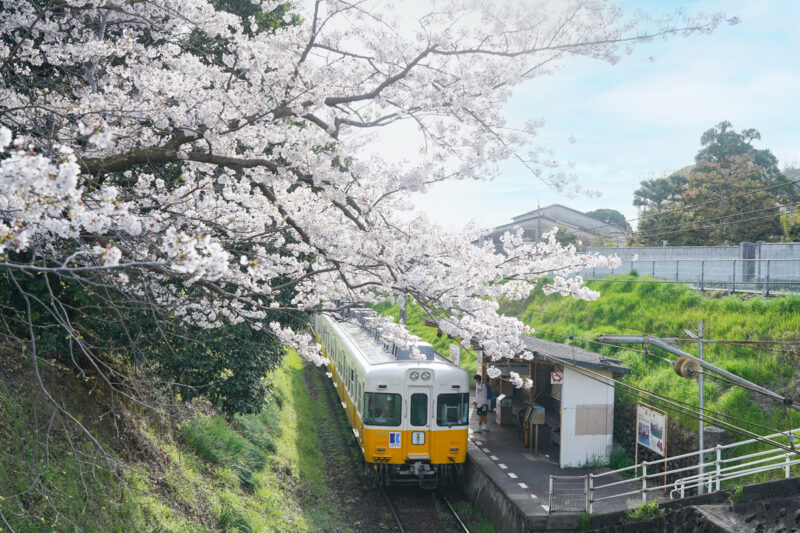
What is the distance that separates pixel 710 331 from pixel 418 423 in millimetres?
6737

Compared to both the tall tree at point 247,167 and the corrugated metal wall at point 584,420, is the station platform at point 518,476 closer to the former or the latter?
the corrugated metal wall at point 584,420

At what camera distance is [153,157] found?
5539 mm

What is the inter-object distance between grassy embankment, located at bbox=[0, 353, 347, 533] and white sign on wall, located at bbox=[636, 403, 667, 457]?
5.30 metres

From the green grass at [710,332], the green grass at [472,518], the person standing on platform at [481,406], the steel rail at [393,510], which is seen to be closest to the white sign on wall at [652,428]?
the green grass at [710,332]

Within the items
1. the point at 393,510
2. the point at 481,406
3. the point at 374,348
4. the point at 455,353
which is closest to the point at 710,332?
the point at 481,406

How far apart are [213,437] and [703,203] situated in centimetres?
2082

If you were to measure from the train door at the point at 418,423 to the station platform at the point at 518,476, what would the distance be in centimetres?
113

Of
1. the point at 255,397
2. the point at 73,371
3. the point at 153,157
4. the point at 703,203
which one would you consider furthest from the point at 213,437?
the point at 703,203

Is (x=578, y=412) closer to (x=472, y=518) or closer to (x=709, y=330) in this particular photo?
(x=472, y=518)

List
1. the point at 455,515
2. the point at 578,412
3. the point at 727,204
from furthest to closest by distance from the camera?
the point at 727,204
the point at 578,412
the point at 455,515

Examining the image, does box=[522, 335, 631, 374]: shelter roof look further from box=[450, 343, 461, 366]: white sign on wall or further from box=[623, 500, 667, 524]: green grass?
box=[623, 500, 667, 524]: green grass

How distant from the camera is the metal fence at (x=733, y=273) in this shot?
41.0 feet

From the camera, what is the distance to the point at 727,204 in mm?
22359

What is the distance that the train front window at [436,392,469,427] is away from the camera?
10758 millimetres
